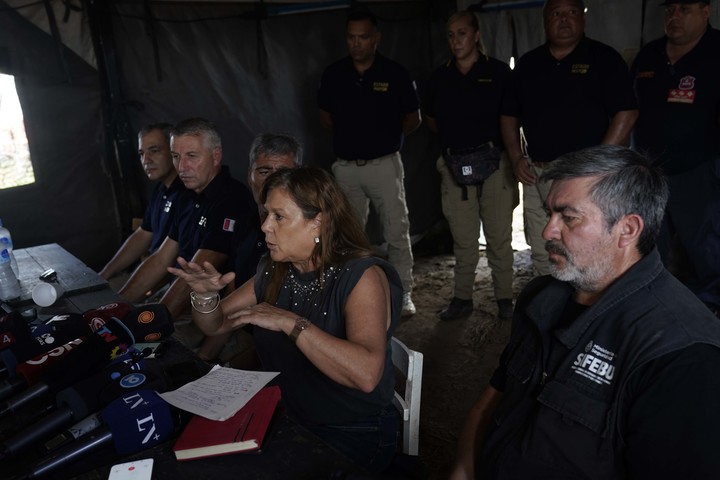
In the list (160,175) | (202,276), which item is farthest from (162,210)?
(202,276)

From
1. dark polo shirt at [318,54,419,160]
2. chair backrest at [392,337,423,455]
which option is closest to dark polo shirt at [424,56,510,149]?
dark polo shirt at [318,54,419,160]

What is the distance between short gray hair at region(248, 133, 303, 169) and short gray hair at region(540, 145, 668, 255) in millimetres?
1731

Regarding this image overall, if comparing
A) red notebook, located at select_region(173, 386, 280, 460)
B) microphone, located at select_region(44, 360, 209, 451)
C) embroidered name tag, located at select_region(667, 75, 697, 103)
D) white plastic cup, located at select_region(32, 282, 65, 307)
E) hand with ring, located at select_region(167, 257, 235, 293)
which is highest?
embroidered name tag, located at select_region(667, 75, 697, 103)

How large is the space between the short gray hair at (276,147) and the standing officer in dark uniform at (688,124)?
210cm

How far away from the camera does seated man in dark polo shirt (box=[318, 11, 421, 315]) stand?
454 cm

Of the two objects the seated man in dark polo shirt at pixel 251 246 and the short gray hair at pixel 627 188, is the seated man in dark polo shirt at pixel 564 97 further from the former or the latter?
the short gray hair at pixel 627 188

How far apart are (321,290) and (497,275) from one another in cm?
259

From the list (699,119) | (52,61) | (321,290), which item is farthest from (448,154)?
(52,61)

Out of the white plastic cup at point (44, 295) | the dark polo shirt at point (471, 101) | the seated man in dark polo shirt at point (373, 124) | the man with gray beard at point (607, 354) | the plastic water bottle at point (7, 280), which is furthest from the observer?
the seated man in dark polo shirt at point (373, 124)

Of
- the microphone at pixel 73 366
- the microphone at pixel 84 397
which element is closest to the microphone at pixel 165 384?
the microphone at pixel 84 397

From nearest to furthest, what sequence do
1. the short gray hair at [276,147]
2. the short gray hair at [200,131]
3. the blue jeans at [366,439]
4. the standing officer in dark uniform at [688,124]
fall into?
the blue jeans at [366,439], the short gray hair at [276,147], the short gray hair at [200,131], the standing officer in dark uniform at [688,124]

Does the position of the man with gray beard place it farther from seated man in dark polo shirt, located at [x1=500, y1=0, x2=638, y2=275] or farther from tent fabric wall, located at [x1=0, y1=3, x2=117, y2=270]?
tent fabric wall, located at [x1=0, y1=3, x2=117, y2=270]

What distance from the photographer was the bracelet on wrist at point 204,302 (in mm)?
2162

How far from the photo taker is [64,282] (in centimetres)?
289
